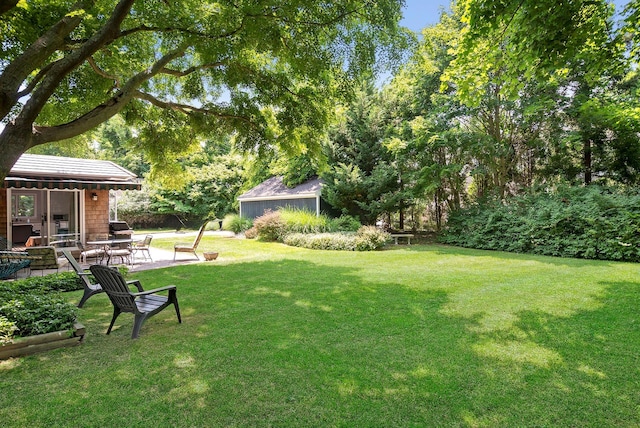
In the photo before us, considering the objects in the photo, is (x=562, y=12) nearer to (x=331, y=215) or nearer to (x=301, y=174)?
(x=331, y=215)

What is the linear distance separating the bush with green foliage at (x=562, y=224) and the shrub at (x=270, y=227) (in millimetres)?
8101

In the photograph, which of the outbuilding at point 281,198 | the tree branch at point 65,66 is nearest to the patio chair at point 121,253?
the tree branch at point 65,66

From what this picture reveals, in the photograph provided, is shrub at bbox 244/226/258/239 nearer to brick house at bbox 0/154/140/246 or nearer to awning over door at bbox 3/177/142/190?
brick house at bbox 0/154/140/246

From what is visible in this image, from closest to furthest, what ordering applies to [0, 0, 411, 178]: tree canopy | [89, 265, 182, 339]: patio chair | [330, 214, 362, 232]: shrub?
[89, 265, 182, 339]: patio chair, [0, 0, 411, 178]: tree canopy, [330, 214, 362, 232]: shrub

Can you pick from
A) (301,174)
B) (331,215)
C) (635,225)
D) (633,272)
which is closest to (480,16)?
(633,272)

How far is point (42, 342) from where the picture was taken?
402 cm

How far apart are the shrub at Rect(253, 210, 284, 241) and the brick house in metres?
6.19

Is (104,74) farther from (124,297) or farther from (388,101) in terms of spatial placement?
(388,101)

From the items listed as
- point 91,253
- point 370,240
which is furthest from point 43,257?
point 370,240

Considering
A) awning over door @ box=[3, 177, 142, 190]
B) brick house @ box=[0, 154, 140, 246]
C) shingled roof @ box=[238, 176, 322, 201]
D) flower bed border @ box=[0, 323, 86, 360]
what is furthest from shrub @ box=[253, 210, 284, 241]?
flower bed border @ box=[0, 323, 86, 360]

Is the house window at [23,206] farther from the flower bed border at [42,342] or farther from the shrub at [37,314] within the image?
the flower bed border at [42,342]

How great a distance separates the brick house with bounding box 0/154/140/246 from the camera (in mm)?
11094

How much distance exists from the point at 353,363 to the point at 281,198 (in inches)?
681

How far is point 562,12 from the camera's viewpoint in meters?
4.80
